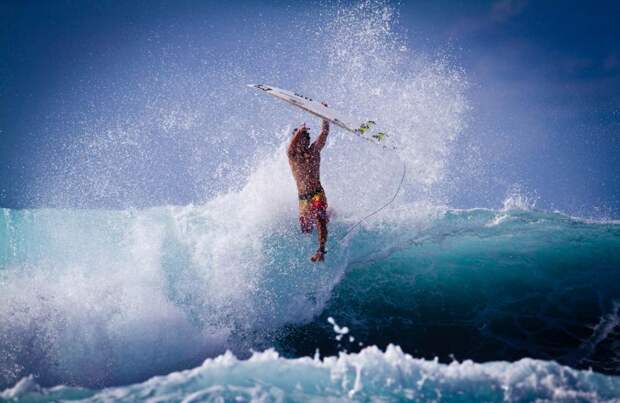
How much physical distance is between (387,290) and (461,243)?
4347 mm

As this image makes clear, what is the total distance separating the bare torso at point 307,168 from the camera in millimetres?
5781

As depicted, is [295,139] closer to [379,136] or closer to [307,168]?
[307,168]

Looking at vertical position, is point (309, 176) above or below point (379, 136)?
below

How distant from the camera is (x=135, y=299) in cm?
589

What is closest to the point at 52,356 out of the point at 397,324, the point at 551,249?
the point at 397,324

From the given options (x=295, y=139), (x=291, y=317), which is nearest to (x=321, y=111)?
(x=295, y=139)

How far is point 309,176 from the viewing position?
5.97 meters

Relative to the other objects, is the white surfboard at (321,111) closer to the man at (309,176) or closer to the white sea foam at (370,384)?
the man at (309,176)

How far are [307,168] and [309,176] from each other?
16cm

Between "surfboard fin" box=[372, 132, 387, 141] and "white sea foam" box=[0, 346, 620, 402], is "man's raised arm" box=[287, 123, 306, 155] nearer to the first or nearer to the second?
"surfboard fin" box=[372, 132, 387, 141]

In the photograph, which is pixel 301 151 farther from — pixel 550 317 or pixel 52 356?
pixel 550 317

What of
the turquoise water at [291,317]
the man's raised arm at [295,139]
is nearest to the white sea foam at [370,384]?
the turquoise water at [291,317]

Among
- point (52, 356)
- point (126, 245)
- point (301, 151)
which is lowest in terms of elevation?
point (52, 356)

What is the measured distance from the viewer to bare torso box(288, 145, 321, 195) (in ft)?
19.0
